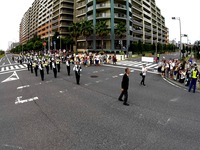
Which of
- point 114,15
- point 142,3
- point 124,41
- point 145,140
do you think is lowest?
point 145,140

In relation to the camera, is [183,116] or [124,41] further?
[124,41]

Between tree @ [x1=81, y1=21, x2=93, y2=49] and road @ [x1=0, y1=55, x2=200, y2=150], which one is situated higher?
tree @ [x1=81, y1=21, x2=93, y2=49]

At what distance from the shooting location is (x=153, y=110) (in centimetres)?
716

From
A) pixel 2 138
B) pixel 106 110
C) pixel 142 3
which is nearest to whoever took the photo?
pixel 2 138

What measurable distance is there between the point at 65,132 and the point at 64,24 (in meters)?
69.2

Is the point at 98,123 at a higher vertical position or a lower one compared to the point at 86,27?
lower

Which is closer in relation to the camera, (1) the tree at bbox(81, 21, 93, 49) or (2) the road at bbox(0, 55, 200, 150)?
(2) the road at bbox(0, 55, 200, 150)

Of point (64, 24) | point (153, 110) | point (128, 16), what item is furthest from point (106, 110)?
point (64, 24)

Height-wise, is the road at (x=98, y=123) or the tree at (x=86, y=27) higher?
the tree at (x=86, y=27)

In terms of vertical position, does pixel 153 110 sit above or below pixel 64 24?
below

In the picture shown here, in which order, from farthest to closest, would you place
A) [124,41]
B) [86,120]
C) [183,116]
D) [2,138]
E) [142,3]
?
[142,3]
[124,41]
[183,116]
[86,120]
[2,138]

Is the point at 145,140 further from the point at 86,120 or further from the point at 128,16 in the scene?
the point at 128,16

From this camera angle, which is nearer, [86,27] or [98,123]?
[98,123]

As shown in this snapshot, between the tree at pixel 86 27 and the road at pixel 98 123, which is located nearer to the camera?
the road at pixel 98 123
